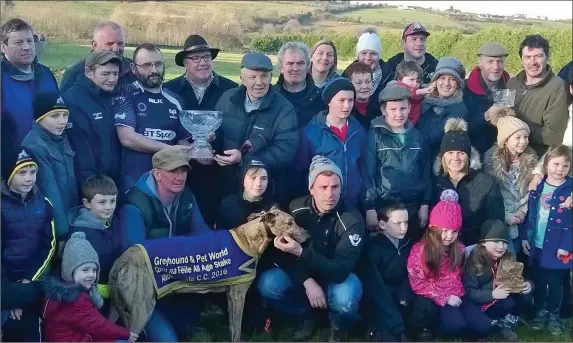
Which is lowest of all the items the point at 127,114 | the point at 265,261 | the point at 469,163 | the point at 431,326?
the point at 431,326

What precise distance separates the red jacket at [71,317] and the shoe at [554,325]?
12.9ft

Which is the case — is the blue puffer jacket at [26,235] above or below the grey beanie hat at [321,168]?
below

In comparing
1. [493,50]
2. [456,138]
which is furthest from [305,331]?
[493,50]

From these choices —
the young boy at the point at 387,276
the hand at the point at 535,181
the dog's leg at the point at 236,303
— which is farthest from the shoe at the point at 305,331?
the hand at the point at 535,181

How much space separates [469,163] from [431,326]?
4.97 feet

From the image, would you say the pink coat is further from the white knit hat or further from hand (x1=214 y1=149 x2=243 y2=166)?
the white knit hat

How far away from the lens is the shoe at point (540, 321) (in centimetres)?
631

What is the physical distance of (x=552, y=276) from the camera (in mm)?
6352

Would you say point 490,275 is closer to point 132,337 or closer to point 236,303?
point 236,303

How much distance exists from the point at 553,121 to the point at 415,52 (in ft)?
5.53

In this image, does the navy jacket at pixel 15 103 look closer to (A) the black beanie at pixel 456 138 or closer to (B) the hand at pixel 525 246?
(A) the black beanie at pixel 456 138

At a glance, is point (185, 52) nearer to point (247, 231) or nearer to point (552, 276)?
point (247, 231)

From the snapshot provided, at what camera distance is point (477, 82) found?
6.99m

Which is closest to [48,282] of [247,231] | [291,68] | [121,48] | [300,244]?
[247,231]
